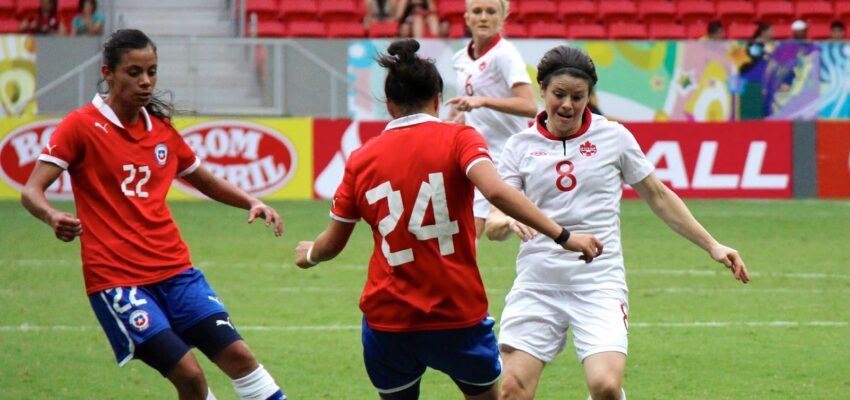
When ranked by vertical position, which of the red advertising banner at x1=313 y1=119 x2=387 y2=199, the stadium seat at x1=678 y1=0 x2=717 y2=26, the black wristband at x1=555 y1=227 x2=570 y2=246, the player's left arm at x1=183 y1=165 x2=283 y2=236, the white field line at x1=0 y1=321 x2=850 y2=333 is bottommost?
the red advertising banner at x1=313 y1=119 x2=387 y2=199

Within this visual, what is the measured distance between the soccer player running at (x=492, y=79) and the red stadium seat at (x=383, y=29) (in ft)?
41.2

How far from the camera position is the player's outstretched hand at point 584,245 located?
5020 millimetres

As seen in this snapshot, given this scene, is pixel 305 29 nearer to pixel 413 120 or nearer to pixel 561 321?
pixel 561 321

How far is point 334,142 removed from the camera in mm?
18266

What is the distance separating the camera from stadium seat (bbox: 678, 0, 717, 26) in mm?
24203

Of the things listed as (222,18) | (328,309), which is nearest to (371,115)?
(222,18)

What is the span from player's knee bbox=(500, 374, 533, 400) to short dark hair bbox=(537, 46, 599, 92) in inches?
50.5

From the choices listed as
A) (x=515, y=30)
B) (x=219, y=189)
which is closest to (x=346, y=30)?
(x=515, y=30)

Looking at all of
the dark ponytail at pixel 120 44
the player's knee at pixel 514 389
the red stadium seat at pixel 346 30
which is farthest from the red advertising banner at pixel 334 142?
the player's knee at pixel 514 389

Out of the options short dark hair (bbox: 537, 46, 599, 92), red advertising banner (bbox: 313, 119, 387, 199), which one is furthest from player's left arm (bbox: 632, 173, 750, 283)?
red advertising banner (bbox: 313, 119, 387, 199)

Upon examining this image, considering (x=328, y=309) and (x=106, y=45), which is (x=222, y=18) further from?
(x=106, y=45)

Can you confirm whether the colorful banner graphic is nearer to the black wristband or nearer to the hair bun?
the hair bun

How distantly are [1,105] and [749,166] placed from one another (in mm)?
10580

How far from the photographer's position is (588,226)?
5.84 meters
